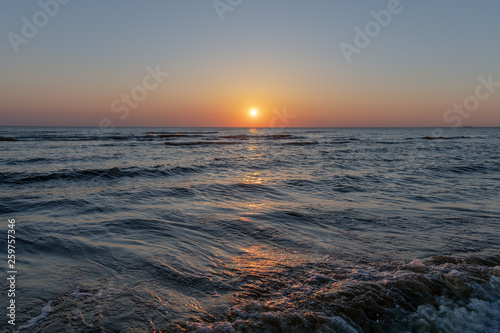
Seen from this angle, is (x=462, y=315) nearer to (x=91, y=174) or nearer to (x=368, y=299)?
(x=368, y=299)

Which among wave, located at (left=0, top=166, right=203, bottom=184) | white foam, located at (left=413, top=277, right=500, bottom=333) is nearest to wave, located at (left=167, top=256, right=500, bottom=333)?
white foam, located at (left=413, top=277, right=500, bottom=333)

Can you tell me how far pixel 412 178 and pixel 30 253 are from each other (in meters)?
14.8

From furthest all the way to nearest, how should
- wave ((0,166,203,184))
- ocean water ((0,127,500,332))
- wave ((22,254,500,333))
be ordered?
1. wave ((0,166,203,184))
2. ocean water ((0,127,500,332))
3. wave ((22,254,500,333))

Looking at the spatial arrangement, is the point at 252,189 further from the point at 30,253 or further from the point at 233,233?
the point at 30,253

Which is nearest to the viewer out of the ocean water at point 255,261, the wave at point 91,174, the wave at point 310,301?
the wave at point 310,301

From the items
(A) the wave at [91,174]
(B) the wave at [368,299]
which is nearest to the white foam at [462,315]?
(B) the wave at [368,299]

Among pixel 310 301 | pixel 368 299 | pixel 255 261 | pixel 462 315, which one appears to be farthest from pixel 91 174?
pixel 462 315

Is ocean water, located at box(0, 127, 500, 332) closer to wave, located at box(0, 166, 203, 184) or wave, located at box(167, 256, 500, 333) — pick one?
wave, located at box(167, 256, 500, 333)

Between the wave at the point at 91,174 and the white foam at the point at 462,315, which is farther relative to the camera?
the wave at the point at 91,174

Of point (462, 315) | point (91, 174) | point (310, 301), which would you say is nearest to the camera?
point (462, 315)

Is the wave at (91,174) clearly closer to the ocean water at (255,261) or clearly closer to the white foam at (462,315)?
the ocean water at (255,261)

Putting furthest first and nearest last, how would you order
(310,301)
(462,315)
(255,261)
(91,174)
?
(91,174) < (255,261) < (310,301) < (462,315)

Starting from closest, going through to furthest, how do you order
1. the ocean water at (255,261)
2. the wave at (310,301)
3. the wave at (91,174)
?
the wave at (310,301) < the ocean water at (255,261) < the wave at (91,174)

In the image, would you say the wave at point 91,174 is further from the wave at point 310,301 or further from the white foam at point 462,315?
the white foam at point 462,315
